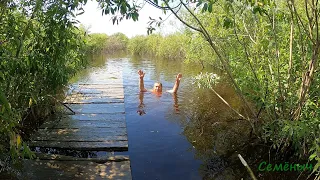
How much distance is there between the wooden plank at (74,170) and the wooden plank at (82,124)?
5.74 ft

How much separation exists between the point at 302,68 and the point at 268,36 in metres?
0.76

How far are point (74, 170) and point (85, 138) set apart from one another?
130cm

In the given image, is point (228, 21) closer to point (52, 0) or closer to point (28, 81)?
point (52, 0)

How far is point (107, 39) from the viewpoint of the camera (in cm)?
4488

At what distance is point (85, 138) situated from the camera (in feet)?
17.1

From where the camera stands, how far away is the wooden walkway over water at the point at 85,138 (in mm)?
3935

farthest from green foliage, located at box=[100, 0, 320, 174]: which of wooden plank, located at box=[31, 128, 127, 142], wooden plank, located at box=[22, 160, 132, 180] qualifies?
wooden plank, located at box=[31, 128, 127, 142]

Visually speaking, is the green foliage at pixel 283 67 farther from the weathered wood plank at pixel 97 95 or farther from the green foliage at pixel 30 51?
the weathered wood plank at pixel 97 95

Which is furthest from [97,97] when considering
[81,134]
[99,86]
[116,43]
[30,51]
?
[116,43]

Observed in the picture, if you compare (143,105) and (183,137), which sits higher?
(143,105)

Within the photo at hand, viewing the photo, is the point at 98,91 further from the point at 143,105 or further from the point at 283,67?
the point at 283,67

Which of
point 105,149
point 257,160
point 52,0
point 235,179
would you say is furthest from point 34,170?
point 257,160

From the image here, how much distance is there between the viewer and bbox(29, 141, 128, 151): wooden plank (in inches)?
190

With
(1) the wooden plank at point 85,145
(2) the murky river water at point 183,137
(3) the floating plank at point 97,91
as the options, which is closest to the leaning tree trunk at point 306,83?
(2) the murky river water at point 183,137
